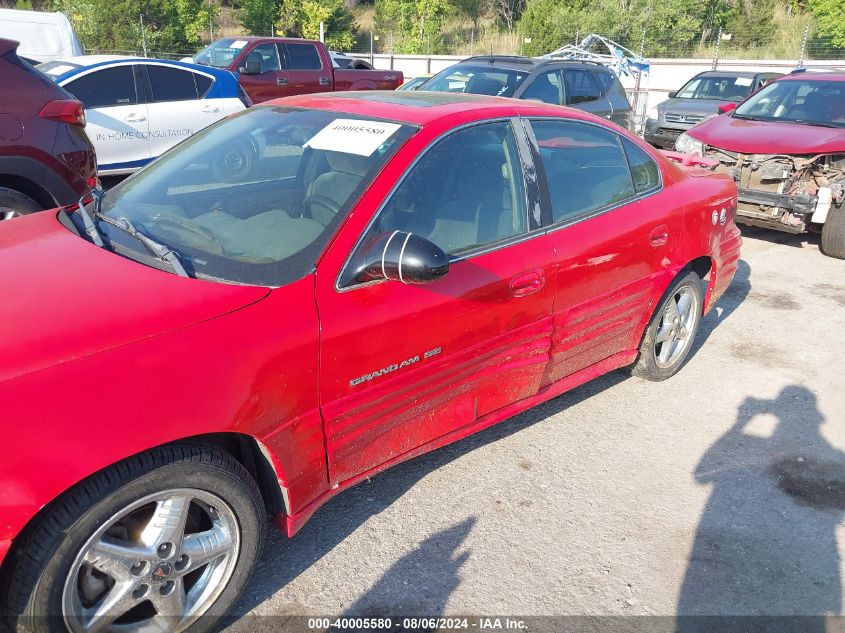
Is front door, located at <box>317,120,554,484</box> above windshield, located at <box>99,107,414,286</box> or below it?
below

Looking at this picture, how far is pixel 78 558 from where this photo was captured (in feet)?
6.41

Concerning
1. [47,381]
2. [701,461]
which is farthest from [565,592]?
[47,381]

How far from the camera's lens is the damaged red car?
7.16 meters

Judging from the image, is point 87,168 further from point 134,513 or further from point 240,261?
point 134,513

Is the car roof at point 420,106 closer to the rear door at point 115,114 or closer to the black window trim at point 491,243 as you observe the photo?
the black window trim at point 491,243

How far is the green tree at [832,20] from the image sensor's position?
25.9 meters

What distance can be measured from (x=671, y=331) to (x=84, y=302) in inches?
135

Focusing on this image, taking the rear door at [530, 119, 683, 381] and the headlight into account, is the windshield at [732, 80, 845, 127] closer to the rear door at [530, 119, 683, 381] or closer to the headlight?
the headlight

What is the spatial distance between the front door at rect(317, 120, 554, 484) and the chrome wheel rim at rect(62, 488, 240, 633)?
469mm

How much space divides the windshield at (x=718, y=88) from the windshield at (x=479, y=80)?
6012 millimetres

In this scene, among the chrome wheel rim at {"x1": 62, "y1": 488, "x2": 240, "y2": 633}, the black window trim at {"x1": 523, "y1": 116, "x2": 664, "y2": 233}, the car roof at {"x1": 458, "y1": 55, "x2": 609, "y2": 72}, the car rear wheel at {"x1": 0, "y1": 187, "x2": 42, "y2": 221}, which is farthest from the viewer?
the car roof at {"x1": 458, "y1": 55, "x2": 609, "y2": 72}

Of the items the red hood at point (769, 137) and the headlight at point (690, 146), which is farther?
the headlight at point (690, 146)

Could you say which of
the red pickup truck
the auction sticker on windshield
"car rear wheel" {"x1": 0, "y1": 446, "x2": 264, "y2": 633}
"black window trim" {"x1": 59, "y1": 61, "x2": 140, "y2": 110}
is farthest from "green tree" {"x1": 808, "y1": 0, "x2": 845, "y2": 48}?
"car rear wheel" {"x1": 0, "y1": 446, "x2": 264, "y2": 633}

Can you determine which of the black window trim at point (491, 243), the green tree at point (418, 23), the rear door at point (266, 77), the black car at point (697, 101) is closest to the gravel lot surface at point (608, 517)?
the black window trim at point (491, 243)
